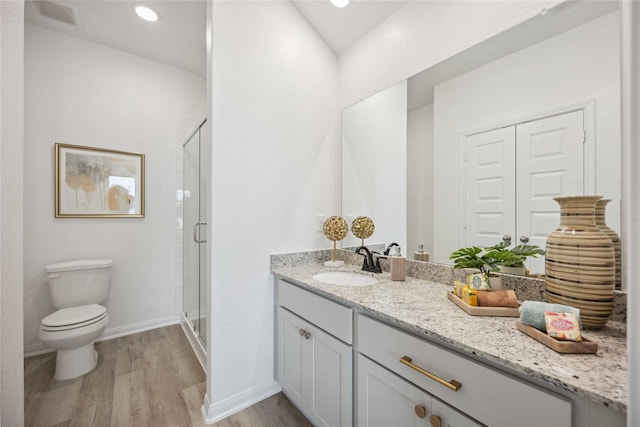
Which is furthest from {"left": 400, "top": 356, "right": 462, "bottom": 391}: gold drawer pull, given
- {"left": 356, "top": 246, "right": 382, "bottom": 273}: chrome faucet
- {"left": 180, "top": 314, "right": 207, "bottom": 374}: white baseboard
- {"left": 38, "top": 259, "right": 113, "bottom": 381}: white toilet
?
{"left": 38, "top": 259, "right": 113, "bottom": 381}: white toilet

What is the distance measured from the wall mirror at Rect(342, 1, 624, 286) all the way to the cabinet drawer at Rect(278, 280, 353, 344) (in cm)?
62

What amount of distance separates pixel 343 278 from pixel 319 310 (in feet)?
1.25

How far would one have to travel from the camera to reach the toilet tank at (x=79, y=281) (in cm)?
201

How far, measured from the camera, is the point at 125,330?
8.00ft

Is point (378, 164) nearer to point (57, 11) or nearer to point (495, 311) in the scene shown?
point (495, 311)

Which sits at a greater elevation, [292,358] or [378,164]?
[378,164]

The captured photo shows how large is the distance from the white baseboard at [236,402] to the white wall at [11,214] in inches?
29.9

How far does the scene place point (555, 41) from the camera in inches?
39.3

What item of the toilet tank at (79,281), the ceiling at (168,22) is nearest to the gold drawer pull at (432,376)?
the ceiling at (168,22)

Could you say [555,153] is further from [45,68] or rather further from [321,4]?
[45,68]

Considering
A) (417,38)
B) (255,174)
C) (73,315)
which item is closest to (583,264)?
(417,38)

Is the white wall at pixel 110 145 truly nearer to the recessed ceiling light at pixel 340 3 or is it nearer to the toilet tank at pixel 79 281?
the toilet tank at pixel 79 281

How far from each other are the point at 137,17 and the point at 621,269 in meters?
3.20

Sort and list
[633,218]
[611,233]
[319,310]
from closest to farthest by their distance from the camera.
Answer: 1. [633,218]
2. [611,233]
3. [319,310]
